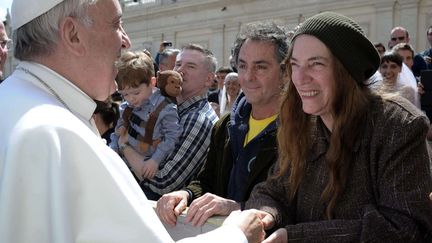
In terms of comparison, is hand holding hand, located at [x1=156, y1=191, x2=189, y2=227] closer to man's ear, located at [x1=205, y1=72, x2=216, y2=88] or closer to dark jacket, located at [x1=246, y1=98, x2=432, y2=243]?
dark jacket, located at [x1=246, y1=98, x2=432, y2=243]

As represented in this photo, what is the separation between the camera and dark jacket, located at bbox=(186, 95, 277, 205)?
2660 millimetres

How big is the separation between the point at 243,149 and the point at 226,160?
0.50 ft

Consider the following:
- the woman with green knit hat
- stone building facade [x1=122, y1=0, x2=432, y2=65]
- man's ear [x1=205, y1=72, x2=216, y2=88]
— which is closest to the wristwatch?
man's ear [x1=205, y1=72, x2=216, y2=88]

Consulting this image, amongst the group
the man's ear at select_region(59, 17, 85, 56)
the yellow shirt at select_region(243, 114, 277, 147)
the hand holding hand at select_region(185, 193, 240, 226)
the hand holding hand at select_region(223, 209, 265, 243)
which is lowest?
the hand holding hand at select_region(185, 193, 240, 226)

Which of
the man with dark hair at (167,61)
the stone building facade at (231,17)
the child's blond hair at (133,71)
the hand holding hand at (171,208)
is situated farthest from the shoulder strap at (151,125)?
the stone building facade at (231,17)

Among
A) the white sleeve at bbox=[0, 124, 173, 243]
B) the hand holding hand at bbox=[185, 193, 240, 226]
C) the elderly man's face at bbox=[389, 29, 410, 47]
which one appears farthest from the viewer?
the elderly man's face at bbox=[389, 29, 410, 47]

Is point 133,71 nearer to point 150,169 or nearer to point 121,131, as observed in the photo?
point 121,131

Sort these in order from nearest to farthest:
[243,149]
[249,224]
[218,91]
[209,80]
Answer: [249,224] → [243,149] → [209,80] → [218,91]

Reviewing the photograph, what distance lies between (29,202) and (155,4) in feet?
77.7

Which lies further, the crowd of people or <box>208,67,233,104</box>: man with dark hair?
<box>208,67,233,104</box>: man with dark hair

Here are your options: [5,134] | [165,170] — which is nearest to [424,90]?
[165,170]

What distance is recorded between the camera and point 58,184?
1294 mm

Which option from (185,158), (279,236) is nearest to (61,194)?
(279,236)

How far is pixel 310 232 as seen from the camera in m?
2.03
